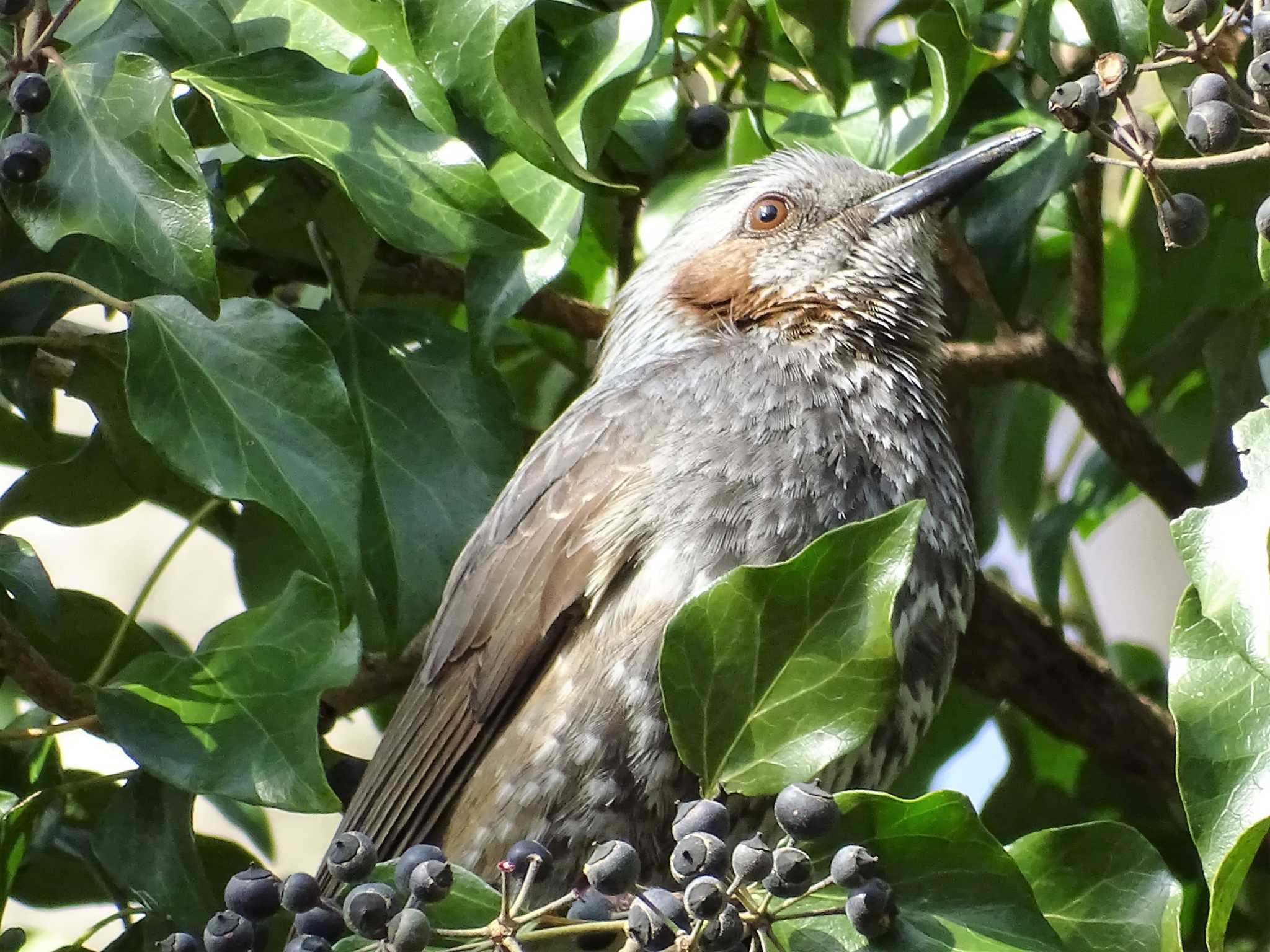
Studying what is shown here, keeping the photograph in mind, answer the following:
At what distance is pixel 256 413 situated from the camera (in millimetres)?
2363

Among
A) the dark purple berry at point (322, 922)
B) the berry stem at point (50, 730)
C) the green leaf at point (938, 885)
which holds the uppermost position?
the berry stem at point (50, 730)

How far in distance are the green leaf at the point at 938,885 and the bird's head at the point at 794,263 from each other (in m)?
1.37

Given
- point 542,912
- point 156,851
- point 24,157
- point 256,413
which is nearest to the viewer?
point 542,912

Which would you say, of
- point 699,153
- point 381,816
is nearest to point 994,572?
point 699,153

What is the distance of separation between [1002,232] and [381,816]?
152 centimetres

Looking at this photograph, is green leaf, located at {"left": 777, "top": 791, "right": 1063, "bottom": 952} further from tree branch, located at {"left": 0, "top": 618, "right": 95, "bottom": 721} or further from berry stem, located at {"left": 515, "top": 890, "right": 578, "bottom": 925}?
tree branch, located at {"left": 0, "top": 618, "right": 95, "bottom": 721}

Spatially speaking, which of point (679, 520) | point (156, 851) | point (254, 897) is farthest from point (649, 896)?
point (156, 851)

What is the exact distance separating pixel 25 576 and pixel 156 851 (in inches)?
18.7

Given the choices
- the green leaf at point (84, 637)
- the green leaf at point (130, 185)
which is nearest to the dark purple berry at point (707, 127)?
the green leaf at point (130, 185)

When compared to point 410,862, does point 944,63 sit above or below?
above

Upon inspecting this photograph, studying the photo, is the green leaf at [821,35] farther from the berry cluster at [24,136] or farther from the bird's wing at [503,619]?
the berry cluster at [24,136]

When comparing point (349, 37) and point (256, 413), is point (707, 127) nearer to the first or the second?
point (349, 37)

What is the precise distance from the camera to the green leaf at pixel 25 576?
96.1 inches

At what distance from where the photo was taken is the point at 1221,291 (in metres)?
3.12
